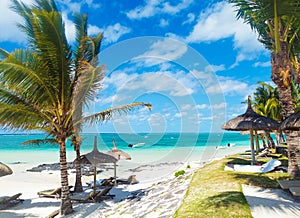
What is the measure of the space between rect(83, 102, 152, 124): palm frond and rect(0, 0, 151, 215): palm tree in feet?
0.10

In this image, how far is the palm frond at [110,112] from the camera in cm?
739

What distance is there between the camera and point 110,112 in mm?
7461

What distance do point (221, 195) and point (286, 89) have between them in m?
3.84

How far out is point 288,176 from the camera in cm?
673

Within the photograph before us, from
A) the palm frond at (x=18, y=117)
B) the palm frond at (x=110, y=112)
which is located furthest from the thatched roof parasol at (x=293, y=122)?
the palm frond at (x=18, y=117)

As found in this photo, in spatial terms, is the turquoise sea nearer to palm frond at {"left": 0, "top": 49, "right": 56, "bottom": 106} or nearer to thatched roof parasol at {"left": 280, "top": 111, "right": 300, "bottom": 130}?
palm frond at {"left": 0, "top": 49, "right": 56, "bottom": 106}

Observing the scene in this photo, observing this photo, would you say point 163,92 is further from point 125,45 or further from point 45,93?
point 45,93

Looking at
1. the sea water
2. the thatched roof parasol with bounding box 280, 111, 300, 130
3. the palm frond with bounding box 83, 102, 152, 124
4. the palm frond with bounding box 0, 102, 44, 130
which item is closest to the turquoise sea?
the sea water

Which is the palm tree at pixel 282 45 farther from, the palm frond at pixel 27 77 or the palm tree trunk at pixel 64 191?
the palm tree trunk at pixel 64 191

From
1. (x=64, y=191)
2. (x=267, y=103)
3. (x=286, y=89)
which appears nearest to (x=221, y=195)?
(x=286, y=89)

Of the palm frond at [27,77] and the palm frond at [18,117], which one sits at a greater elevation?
the palm frond at [27,77]

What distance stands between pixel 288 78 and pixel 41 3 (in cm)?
752

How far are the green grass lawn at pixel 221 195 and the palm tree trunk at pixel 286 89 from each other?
1.43 ft

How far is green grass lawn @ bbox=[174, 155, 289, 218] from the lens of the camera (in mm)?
4211
